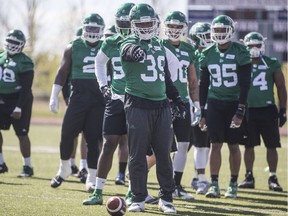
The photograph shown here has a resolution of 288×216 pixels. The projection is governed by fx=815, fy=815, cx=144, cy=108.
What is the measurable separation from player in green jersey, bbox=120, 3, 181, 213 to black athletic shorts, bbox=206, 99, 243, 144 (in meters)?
1.80

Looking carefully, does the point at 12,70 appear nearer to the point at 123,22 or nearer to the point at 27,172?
the point at 27,172

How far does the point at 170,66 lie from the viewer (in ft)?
27.9

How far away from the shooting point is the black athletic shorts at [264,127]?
11516 millimetres

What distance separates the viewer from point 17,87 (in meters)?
11.7

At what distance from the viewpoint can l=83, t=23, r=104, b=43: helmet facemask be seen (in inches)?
392

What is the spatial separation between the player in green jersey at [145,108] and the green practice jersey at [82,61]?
1878 millimetres

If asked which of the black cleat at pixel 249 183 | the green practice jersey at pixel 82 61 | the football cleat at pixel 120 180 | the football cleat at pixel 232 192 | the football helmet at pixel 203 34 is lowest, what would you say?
the black cleat at pixel 249 183

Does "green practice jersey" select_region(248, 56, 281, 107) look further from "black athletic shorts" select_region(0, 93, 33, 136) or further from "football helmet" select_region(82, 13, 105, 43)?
"black athletic shorts" select_region(0, 93, 33, 136)

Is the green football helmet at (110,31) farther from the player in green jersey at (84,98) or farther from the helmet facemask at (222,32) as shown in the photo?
the helmet facemask at (222,32)

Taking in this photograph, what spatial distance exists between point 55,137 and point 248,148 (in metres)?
11.4

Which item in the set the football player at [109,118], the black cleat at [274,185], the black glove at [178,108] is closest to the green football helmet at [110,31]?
the football player at [109,118]

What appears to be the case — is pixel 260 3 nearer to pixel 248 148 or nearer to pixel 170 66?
pixel 248 148

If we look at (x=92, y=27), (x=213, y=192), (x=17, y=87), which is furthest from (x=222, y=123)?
(x=17, y=87)

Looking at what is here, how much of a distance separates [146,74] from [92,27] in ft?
6.93
